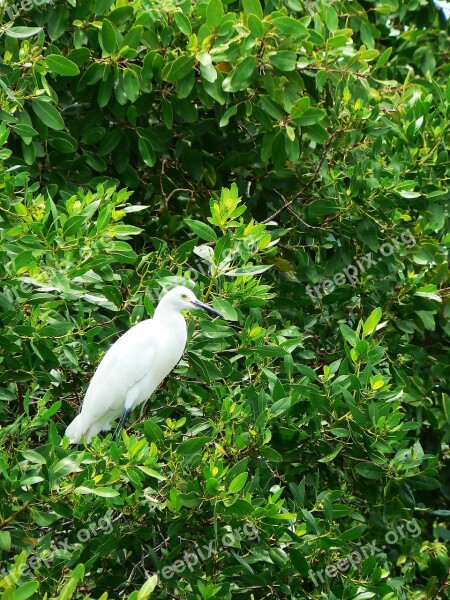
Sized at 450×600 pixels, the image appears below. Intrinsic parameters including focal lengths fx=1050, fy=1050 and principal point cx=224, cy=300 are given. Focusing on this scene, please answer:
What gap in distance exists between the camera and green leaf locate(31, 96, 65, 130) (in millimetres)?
4145

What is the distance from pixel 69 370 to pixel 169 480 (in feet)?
2.36

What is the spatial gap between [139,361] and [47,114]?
1135 millimetres

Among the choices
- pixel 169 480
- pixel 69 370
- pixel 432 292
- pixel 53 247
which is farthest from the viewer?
pixel 432 292

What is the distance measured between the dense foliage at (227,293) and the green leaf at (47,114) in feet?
0.04

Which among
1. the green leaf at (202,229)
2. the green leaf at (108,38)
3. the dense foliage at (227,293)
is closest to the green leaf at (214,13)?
the dense foliage at (227,293)

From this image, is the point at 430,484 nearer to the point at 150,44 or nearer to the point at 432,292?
the point at 432,292

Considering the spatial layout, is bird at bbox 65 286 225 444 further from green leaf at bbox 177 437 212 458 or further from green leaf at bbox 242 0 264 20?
green leaf at bbox 242 0 264 20

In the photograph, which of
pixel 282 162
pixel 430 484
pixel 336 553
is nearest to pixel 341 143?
pixel 282 162

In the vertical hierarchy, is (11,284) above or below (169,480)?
above

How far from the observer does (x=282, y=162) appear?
14.7 ft

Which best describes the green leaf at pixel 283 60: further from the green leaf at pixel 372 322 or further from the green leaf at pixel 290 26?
the green leaf at pixel 372 322

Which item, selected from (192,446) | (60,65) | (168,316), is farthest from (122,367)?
(60,65)

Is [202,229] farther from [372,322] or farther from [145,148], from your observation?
[145,148]

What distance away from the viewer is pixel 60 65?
13.4 ft
